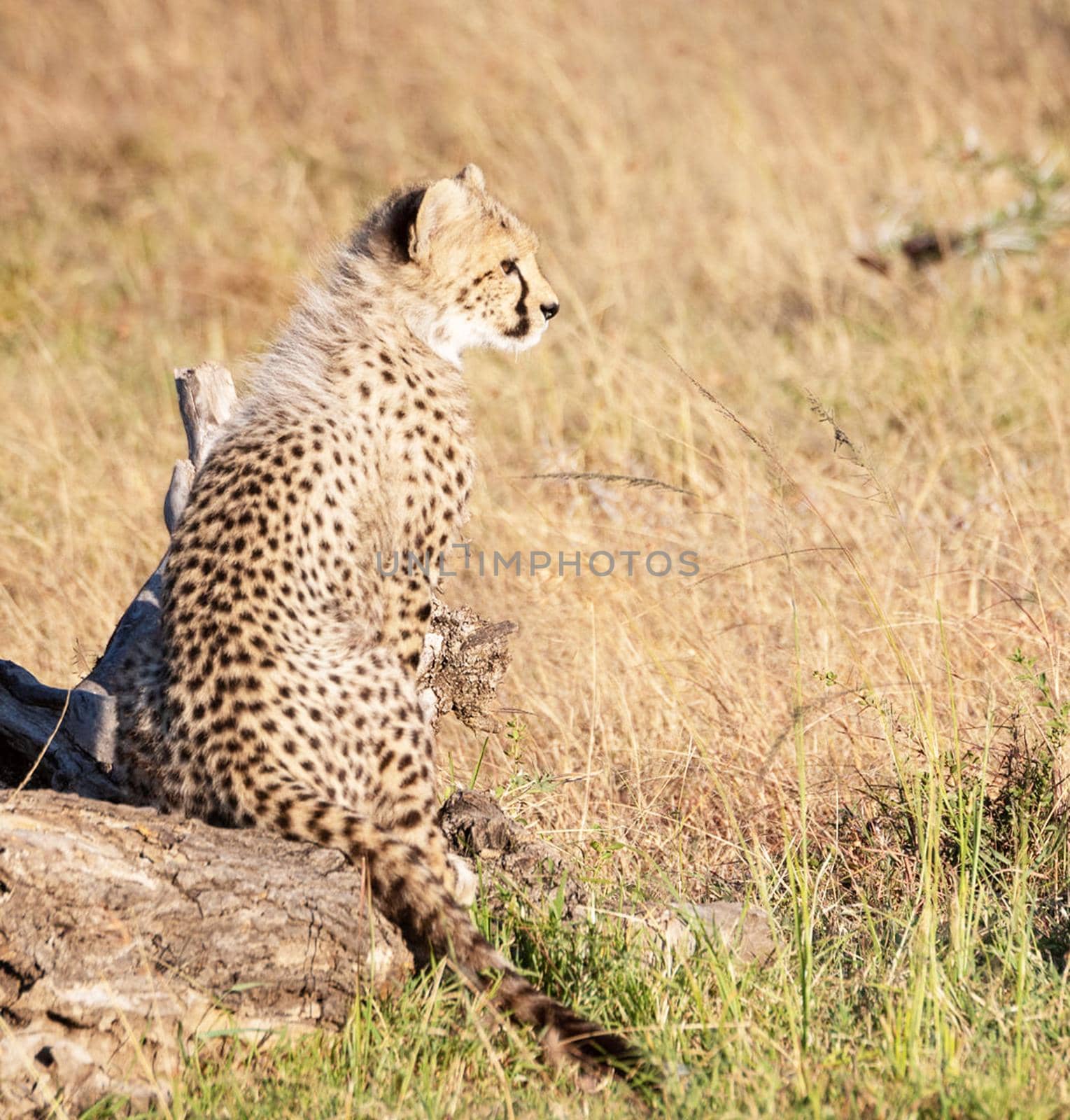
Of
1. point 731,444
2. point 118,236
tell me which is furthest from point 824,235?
point 118,236

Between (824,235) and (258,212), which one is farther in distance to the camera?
(258,212)

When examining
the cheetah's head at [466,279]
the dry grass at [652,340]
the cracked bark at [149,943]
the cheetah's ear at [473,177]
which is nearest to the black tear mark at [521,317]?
the cheetah's head at [466,279]

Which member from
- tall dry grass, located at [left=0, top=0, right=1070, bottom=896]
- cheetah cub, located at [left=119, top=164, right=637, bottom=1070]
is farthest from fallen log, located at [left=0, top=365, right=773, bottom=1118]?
tall dry grass, located at [left=0, top=0, right=1070, bottom=896]

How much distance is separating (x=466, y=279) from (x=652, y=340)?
320 centimetres

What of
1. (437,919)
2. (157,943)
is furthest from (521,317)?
(157,943)

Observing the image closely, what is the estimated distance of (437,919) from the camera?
2.63 meters

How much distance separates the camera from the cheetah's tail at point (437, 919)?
2445 millimetres

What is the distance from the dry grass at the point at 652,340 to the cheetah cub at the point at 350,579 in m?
0.61

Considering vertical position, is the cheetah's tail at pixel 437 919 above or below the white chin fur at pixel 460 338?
below

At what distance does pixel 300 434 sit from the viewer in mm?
3295

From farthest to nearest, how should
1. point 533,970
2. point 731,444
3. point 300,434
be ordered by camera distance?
1. point 731,444
2. point 300,434
3. point 533,970

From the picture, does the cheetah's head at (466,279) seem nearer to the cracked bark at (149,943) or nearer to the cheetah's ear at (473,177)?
the cheetah's ear at (473,177)

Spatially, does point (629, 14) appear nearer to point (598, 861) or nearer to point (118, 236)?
point (118, 236)

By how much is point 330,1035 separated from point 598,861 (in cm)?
89
